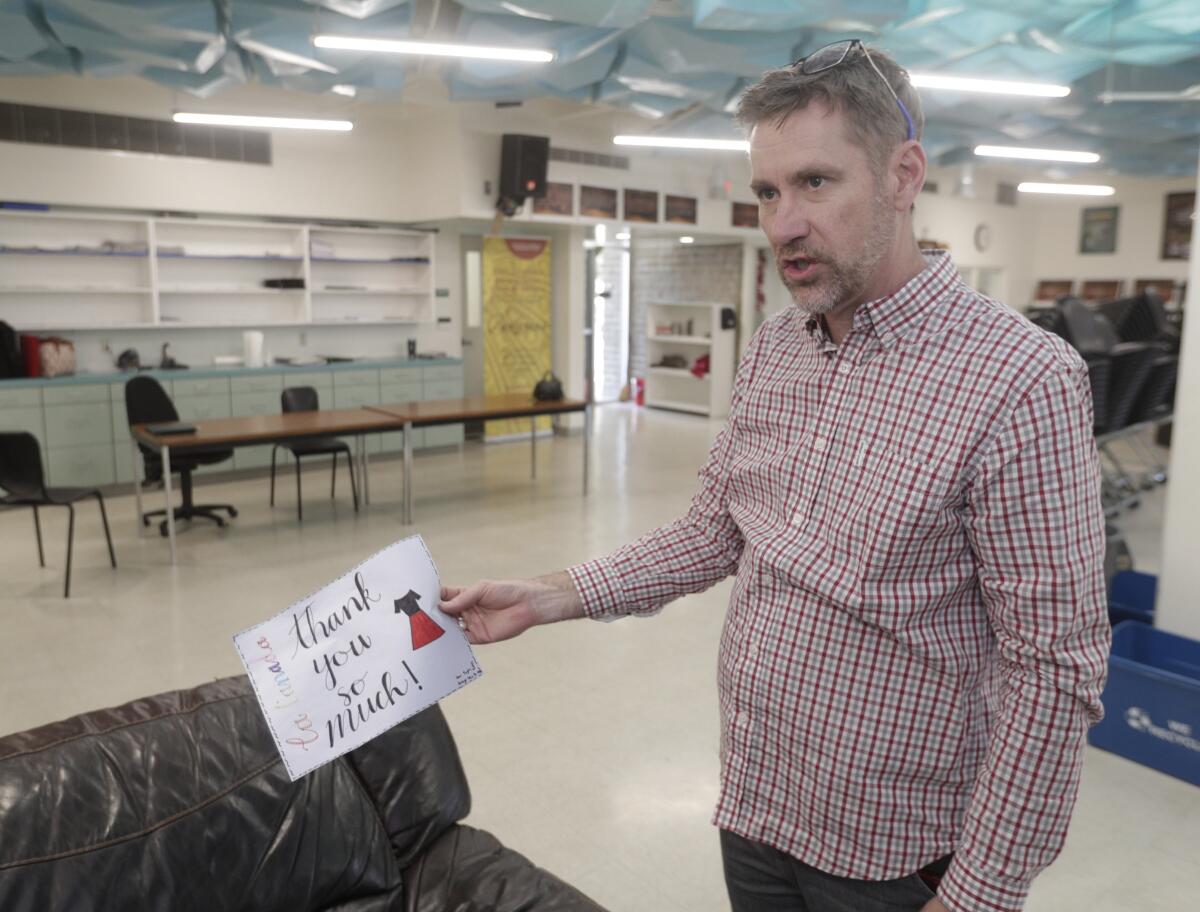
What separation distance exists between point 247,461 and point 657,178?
5.56 m

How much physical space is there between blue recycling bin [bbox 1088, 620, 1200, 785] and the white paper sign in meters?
2.86

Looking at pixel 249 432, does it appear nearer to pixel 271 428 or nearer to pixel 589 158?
pixel 271 428

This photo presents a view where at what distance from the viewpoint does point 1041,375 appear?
100 centimetres

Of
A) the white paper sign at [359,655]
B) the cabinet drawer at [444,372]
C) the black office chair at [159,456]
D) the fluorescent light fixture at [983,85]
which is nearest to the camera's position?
the white paper sign at [359,655]

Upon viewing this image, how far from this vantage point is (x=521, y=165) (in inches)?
346

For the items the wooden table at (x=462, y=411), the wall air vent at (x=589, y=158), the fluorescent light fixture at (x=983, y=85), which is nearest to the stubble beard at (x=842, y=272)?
the fluorescent light fixture at (x=983, y=85)

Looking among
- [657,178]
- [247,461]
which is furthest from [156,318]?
[657,178]

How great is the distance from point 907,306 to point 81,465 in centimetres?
753

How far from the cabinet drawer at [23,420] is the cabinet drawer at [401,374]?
2.94 m

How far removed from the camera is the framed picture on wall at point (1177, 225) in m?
12.4

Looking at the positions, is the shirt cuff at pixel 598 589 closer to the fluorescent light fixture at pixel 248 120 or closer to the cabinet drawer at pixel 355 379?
the fluorescent light fixture at pixel 248 120

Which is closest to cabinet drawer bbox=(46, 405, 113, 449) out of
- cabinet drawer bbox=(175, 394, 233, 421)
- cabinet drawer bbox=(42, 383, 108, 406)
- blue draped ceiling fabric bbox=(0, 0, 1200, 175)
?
cabinet drawer bbox=(42, 383, 108, 406)

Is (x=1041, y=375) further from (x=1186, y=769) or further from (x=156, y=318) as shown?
(x=156, y=318)

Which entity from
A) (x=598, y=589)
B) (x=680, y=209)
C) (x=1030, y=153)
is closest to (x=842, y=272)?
(x=598, y=589)
